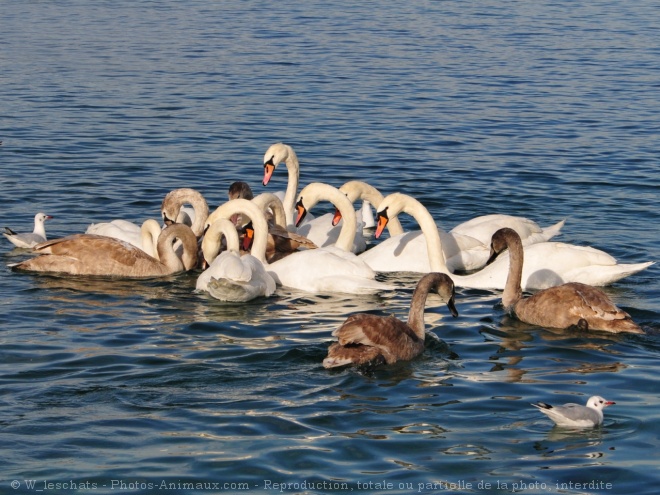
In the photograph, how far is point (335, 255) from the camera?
13.9 metres

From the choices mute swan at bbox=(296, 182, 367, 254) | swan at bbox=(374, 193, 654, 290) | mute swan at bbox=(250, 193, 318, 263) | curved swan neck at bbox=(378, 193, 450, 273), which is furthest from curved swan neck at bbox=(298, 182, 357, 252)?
swan at bbox=(374, 193, 654, 290)

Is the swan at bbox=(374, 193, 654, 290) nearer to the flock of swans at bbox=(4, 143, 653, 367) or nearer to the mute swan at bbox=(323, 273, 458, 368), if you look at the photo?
the flock of swans at bbox=(4, 143, 653, 367)

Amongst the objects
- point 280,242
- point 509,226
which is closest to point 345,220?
point 280,242

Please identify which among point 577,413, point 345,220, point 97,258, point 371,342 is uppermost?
point 345,220

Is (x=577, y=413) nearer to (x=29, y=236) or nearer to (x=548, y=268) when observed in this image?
(x=548, y=268)

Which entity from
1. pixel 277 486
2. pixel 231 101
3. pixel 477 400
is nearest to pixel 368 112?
pixel 231 101

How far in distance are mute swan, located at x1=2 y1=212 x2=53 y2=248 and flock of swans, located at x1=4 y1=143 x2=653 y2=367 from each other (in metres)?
0.01

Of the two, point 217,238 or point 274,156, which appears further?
point 274,156

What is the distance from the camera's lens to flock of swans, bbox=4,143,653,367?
1234 centimetres

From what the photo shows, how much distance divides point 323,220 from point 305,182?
2.84 metres

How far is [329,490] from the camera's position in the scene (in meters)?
8.25

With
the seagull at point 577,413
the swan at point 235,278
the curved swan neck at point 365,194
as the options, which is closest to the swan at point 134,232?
the swan at point 235,278

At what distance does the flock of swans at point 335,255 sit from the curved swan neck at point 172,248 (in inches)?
0.5

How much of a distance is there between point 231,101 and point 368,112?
9.27ft
